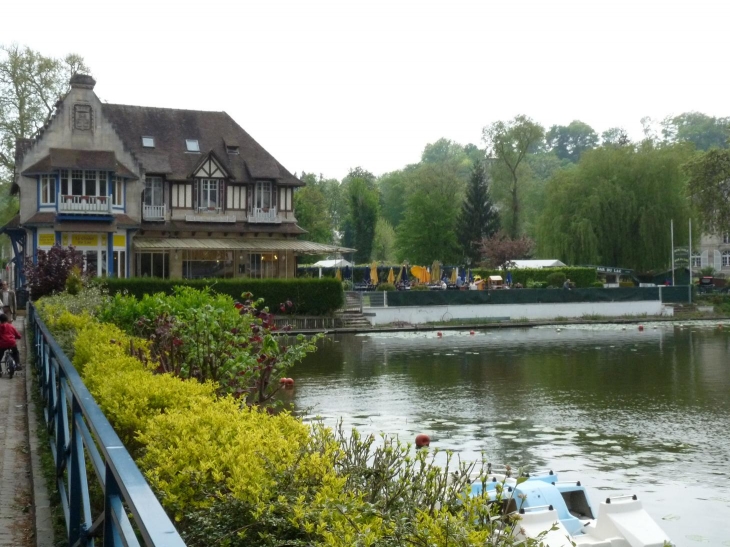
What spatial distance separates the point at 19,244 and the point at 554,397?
4014 centimetres

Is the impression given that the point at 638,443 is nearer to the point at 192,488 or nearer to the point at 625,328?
the point at 192,488

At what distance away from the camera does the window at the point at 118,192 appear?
164 ft

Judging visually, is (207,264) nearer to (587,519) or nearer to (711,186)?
(711,186)

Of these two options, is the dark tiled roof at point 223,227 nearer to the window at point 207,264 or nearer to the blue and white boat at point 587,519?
the window at point 207,264

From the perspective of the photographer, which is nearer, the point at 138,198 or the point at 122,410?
the point at 122,410

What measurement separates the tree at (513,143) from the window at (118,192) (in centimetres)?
4129

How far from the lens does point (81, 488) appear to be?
5.59 m

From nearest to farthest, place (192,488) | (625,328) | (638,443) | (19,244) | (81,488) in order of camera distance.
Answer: (192,488) → (81,488) → (638,443) → (625,328) → (19,244)

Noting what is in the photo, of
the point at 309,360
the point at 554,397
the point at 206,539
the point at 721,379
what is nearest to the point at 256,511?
the point at 206,539

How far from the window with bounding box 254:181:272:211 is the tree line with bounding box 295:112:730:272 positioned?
71.6 feet

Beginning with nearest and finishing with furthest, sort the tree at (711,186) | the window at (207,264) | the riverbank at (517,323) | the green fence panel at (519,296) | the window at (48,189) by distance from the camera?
the riverbank at (517,323)
the window at (48,189)
the green fence panel at (519,296)
the window at (207,264)
the tree at (711,186)

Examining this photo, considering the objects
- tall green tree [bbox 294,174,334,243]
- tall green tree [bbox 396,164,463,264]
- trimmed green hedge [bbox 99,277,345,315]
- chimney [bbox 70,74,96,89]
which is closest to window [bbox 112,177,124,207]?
chimney [bbox 70,74,96,89]

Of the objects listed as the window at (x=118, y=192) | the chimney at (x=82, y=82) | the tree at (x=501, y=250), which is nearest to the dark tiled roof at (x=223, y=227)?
the window at (x=118, y=192)

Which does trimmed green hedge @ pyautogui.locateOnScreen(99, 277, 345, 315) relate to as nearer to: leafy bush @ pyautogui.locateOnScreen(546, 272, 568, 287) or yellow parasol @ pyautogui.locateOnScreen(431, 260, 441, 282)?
leafy bush @ pyautogui.locateOnScreen(546, 272, 568, 287)
